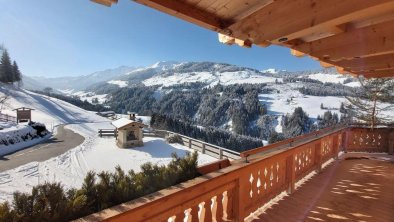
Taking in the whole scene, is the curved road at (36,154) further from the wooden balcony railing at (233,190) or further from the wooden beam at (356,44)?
the wooden beam at (356,44)

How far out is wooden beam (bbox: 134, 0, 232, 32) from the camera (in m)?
1.76

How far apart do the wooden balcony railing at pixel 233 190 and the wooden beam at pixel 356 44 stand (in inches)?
61.7

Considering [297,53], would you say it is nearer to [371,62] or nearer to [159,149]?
[371,62]

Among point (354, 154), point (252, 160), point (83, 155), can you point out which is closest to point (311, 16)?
point (252, 160)

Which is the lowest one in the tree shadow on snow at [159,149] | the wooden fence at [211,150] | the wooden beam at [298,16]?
the tree shadow on snow at [159,149]

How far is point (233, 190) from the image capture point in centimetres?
278

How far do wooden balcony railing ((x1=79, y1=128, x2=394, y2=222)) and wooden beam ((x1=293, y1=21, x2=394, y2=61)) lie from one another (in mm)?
1566

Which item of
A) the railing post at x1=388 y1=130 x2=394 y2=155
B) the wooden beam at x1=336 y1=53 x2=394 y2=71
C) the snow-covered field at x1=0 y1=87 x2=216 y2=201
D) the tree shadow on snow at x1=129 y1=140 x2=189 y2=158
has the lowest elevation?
the snow-covered field at x1=0 y1=87 x2=216 y2=201

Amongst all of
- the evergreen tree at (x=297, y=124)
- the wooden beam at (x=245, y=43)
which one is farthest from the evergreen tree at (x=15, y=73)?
the evergreen tree at (x=297, y=124)

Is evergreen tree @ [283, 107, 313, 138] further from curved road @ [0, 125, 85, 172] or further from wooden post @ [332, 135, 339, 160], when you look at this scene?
wooden post @ [332, 135, 339, 160]

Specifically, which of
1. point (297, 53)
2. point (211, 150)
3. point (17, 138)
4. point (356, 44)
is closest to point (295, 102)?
point (211, 150)

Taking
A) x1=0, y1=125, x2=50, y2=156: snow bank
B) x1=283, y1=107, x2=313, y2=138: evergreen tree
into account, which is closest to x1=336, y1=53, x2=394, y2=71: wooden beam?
x1=0, y1=125, x2=50, y2=156: snow bank

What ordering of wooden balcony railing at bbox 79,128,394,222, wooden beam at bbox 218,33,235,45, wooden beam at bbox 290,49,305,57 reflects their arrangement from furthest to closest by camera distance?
wooden beam at bbox 290,49,305,57 < wooden beam at bbox 218,33,235,45 < wooden balcony railing at bbox 79,128,394,222

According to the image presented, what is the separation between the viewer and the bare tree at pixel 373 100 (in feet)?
51.5
